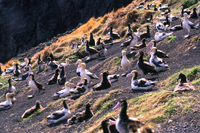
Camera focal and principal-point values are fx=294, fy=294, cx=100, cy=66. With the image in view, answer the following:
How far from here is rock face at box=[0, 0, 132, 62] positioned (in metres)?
56.4

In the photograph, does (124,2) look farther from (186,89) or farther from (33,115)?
(186,89)

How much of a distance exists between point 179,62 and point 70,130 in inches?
226

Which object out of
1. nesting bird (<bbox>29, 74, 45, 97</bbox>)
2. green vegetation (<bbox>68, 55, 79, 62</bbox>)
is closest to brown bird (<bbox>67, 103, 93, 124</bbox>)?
nesting bird (<bbox>29, 74, 45, 97</bbox>)

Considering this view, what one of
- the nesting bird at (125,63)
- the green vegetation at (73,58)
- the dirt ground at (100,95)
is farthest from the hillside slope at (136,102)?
the green vegetation at (73,58)

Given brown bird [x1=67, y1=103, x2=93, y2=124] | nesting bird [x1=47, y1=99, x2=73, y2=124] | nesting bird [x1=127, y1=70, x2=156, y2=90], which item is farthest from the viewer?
nesting bird [x1=47, y1=99, x2=73, y2=124]

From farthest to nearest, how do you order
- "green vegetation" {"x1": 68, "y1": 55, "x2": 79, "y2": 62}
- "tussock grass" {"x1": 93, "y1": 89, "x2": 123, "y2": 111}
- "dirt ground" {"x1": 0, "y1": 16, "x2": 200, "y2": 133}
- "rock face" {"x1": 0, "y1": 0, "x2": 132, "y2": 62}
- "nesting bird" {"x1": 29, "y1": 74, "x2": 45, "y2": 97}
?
1. "rock face" {"x1": 0, "y1": 0, "x2": 132, "y2": 62}
2. "green vegetation" {"x1": 68, "y1": 55, "x2": 79, "y2": 62}
3. "nesting bird" {"x1": 29, "y1": 74, "x2": 45, "y2": 97}
4. "tussock grass" {"x1": 93, "y1": 89, "x2": 123, "y2": 111}
5. "dirt ground" {"x1": 0, "y1": 16, "x2": 200, "y2": 133}

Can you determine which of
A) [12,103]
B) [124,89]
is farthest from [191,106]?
[12,103]

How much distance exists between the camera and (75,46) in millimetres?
25328

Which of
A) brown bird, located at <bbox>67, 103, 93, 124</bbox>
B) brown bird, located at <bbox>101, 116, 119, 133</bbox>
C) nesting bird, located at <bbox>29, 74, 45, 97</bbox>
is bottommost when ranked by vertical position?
nesting bird, located at <bbox>29, 74, 45, 97</bbox>

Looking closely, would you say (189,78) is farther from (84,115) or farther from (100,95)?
(84,115)

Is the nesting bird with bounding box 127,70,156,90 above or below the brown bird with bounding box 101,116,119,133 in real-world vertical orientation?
below

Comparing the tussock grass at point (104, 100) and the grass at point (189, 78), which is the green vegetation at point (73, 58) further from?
the grass at point (189, 78)

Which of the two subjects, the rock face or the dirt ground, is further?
the rock face

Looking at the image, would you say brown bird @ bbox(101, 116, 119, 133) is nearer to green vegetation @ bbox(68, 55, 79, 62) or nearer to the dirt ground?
the dirt ground
